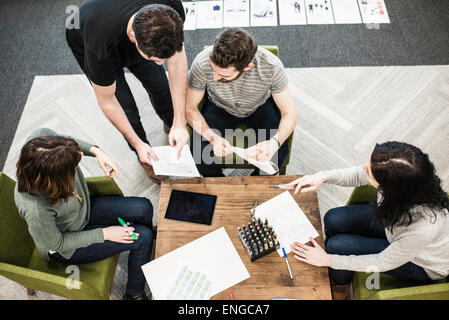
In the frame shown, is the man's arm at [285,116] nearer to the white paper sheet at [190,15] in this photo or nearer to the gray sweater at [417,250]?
the gray sweater at [417,250]

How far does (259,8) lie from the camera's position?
3.58 metres

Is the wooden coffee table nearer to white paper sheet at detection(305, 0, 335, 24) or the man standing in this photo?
the man standing

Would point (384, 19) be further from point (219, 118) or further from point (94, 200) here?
point (94, 200)

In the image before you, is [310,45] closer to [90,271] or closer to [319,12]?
[319,12]

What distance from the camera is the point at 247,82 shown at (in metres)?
2.04

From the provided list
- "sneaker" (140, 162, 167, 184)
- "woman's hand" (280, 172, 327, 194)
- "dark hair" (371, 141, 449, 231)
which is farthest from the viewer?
"sneaker" (140, 162, 167, 184)

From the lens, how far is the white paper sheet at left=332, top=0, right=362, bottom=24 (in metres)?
3.47

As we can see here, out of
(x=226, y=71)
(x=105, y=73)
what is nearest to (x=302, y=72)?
(x=226, y=71)

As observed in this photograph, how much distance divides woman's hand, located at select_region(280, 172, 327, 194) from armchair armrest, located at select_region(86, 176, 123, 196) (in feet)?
3.15

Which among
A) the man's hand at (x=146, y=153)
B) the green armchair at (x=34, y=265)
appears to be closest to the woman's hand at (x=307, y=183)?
the man's hand at (x=146, y=153)

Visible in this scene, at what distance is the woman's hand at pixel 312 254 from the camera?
5.24 feet

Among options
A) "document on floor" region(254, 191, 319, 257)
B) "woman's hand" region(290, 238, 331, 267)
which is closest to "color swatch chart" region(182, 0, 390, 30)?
"document on floor" region(254, 191, 319, 257)

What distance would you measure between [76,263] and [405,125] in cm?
262

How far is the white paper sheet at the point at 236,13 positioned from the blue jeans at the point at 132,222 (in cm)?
221
